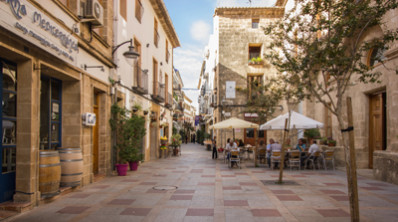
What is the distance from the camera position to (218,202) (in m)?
6.22

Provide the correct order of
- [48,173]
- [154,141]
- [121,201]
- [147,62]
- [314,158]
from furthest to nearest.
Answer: [154,141], [147,62], [314,158], [121,201], [48,173]

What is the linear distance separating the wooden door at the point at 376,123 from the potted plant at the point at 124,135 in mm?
8534

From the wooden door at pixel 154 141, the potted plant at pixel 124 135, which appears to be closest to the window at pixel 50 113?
the potted plant at pixel 124 135

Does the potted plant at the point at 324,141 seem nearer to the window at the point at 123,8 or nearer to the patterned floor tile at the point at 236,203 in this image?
the patterned floor tile at the point at 236,203

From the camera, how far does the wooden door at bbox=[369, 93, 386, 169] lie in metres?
11.3

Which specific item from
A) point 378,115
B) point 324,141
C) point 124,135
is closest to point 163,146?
point 124,135

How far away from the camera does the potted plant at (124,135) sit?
400 inches

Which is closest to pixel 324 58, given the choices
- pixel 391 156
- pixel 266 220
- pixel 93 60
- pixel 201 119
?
pixel 266 220

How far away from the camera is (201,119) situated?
46.8 m

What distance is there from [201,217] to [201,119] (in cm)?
4163

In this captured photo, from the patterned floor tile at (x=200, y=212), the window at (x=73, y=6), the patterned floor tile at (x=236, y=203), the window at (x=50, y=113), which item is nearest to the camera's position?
the patterned floor tile at (x=200, y=212)

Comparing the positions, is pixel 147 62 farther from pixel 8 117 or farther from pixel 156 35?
pixel 8 117

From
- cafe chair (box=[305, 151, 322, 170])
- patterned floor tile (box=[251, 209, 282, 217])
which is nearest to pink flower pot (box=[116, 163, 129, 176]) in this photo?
patterned floor tile (box=[251, 209, 282, 217])

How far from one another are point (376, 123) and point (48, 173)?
11.1m
